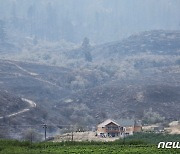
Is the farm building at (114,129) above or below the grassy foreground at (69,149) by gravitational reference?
above

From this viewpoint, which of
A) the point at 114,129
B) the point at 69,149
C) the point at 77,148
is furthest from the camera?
the point at 114,129

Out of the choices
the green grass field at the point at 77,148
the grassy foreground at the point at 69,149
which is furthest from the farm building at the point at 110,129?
the grassy foreground at the point at 69,149

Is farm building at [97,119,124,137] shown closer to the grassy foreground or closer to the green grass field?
the green grass field

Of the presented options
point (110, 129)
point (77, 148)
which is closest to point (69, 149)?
point (77, 148)

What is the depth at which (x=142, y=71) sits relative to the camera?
150m

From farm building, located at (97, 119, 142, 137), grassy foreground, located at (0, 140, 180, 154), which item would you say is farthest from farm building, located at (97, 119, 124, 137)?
grassy foreground, located at (0, 140, 180, 154)

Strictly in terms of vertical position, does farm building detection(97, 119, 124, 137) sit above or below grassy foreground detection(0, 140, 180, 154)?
above

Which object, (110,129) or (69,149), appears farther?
(110,129)

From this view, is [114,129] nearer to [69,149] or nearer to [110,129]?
[110,129]

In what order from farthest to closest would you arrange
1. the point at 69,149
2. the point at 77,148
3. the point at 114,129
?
the point at 114,129
the point at 77,148
the point at 69,149

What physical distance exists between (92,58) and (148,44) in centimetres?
2485

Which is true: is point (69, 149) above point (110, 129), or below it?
below

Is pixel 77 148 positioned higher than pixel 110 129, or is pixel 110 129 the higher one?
pixel 110 129

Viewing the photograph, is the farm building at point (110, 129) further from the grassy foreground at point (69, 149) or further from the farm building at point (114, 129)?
the grassy foreground at point (69, 149)
